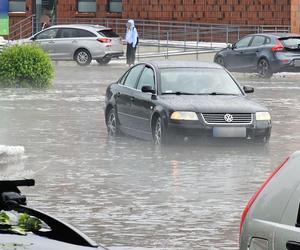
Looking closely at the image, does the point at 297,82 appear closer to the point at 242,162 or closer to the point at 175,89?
the point at 175,89

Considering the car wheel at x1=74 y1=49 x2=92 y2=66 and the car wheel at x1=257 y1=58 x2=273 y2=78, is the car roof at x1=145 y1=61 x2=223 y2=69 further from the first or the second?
the car wheel at x1=74 y1=49 x2=92 y2=66

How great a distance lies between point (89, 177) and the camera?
53.1 feet

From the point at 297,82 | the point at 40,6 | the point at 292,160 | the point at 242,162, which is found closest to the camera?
the point at 292,160

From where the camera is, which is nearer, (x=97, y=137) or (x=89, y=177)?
(x=89, y=177)

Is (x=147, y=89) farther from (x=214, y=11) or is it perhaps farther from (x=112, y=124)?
(x=214, y=11)

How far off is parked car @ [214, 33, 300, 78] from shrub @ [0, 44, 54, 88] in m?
9.08

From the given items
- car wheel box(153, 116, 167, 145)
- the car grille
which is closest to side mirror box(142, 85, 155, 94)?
car wheel box(153, 116, 167, 145)

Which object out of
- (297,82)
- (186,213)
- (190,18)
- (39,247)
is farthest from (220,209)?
(190,18)

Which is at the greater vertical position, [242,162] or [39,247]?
[39,247]

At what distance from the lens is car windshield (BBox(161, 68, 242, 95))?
2055 centimetres

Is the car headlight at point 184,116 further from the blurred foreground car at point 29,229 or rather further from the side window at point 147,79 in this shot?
the blurred foreground car at point 29,229

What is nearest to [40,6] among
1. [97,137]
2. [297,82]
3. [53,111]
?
[297,82]

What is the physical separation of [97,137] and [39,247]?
17.4 m

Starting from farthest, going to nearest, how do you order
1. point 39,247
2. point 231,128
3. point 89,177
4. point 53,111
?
point 53,111, point 231,128, point 89,177, point 39,247
